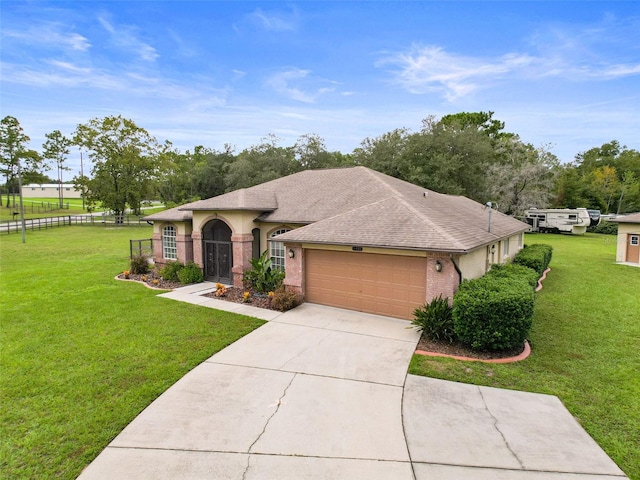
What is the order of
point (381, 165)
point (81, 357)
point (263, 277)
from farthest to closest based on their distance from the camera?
point (381, 165)
point (263, 277)
point (81, 357)

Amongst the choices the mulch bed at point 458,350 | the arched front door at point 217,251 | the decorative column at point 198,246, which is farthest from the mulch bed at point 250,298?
the mulch bed at point 458,350

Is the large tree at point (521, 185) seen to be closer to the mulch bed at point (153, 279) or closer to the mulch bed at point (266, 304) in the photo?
the mulch bed at point (266, 304)

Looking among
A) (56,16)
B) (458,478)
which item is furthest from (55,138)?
(458,478)

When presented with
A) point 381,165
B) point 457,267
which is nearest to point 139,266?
point 457,267

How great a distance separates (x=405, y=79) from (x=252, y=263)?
555 inches

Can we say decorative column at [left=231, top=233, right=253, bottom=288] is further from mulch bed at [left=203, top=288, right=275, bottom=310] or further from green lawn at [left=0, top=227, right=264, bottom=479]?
green lawn at [left=0, top=227, right=264, bottom=479]

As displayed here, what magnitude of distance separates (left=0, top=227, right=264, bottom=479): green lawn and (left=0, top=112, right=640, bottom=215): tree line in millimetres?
29076

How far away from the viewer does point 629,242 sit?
2089cm

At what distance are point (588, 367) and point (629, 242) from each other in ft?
61.5

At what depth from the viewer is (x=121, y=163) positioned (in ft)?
151

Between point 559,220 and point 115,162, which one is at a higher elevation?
point 115,162

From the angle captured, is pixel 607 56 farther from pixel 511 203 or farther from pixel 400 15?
pixel 511 203

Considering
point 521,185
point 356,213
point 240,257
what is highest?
point 521,185

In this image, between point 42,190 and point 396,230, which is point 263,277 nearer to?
point 396,230
